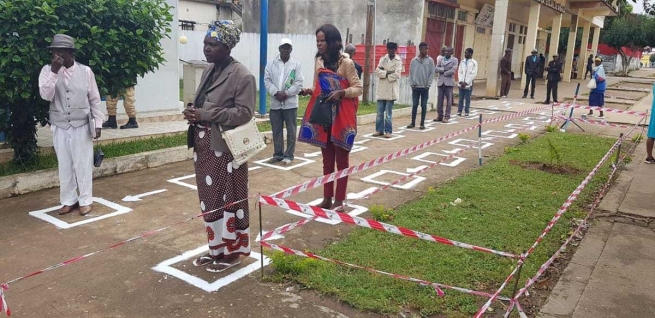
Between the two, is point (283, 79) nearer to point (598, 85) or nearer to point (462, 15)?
point (598, 85)

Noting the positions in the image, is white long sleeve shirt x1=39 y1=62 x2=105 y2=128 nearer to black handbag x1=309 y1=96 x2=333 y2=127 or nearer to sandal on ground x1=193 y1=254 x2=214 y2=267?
sandal on ground x1=193 y1=254 x2=214 y2=267

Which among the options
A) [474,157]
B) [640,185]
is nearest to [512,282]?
[640,185]

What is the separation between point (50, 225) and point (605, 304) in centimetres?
466

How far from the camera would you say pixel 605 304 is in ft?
11.6

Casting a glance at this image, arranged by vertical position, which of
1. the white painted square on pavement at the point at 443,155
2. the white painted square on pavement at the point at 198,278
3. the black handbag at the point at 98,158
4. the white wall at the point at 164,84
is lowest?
the white painted square on pavement at the point at 198,278

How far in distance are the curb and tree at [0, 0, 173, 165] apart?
50cm

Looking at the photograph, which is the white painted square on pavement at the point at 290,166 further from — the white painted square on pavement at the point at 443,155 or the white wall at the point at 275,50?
the white wall at the point at 275,50

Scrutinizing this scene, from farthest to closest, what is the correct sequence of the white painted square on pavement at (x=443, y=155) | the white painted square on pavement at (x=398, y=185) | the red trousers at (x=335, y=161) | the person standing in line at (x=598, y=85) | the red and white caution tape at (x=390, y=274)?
the person standing in line at (x=598, y=85) → the white painted square on pavement at (x=443, y=155) → the white painted square on pavement at (x=398, y=185) → the red trousers at (x=335, y=161) → the red and white caution tape at (x=390, y=274)

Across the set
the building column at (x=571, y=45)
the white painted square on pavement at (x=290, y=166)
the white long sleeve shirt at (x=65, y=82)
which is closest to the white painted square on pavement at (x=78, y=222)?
the white long sleeve shirt at (x=65, y=82)

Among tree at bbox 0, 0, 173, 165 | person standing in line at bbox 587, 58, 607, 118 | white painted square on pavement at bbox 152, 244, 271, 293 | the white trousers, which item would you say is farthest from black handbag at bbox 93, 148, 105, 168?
person standing in line at bbox 587, 58, 607, 118

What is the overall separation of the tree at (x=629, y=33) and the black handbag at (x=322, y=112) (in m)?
42.0

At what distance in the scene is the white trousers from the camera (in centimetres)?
504

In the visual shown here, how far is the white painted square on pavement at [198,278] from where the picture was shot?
375 centimetres

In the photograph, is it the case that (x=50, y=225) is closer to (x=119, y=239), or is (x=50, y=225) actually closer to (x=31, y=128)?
(x=119, y=239)
